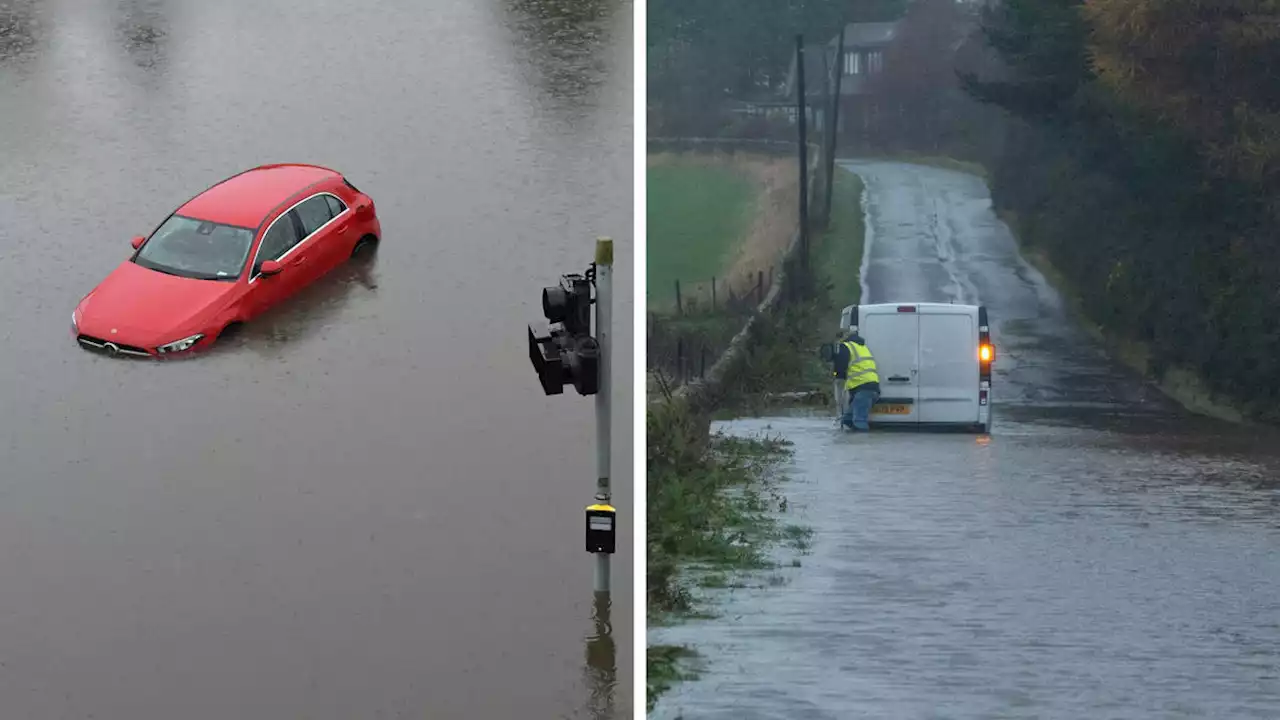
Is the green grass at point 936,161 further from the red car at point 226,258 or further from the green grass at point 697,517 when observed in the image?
the red car at point 226,258

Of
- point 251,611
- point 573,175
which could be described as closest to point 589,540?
point 251,611

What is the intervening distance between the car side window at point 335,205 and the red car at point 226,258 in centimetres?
1

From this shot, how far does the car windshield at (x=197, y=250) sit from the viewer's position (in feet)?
76.5

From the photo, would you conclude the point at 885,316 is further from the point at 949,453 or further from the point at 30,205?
the point at 30,205

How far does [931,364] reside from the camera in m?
26.7

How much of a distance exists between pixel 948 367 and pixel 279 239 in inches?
317

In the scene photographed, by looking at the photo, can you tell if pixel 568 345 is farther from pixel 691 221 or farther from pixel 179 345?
pixel 691 221

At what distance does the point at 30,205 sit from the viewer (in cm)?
2502

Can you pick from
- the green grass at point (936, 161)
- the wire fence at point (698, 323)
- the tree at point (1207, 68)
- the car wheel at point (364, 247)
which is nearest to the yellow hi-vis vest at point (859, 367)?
the wire fence at point (698, 323)

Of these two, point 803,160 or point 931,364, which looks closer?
point 931,364

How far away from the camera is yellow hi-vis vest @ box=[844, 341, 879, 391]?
26.4 metres

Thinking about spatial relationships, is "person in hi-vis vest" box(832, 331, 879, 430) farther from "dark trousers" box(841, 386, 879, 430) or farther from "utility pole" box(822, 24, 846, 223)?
"utility pole" box(822, 24, 846, 223)

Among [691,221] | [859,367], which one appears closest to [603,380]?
[859,367]

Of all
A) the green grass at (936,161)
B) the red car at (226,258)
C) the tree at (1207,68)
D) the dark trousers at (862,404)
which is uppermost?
the tree at (1207,68)
